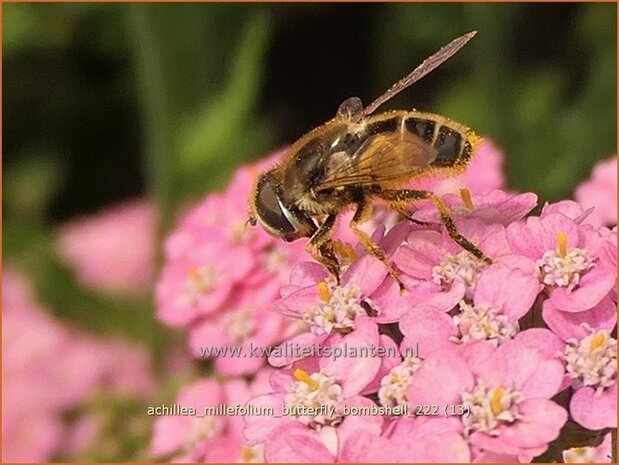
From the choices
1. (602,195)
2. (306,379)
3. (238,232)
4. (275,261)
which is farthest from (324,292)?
(602,195)

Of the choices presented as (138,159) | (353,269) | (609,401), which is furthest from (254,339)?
(138,159)

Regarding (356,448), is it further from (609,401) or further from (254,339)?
(254,339)

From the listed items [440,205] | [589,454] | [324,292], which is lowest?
[589,454]

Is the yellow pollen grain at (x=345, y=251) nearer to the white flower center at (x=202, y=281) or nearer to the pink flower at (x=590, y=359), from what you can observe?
the pink flower at (x=590, y=359)

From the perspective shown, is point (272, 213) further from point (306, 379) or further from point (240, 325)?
point (240, 325)

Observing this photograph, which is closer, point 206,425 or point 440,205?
point 440,205

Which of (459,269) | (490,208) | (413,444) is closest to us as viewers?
(413,444)
